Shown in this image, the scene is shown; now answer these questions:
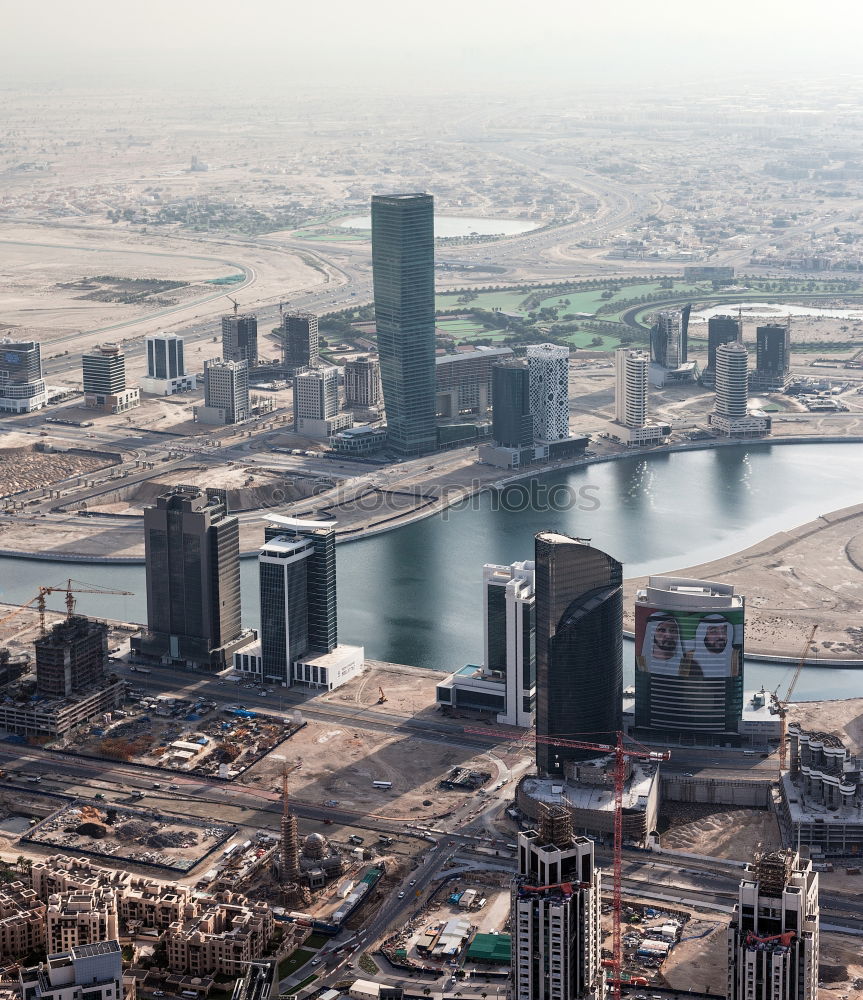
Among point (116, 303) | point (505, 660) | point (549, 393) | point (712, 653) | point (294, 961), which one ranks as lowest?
point (294, 961)

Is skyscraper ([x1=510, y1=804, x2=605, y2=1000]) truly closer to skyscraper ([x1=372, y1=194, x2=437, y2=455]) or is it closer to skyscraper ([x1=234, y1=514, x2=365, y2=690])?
skyscraper ([x1=234, y1=514, x2=365, y2=690])

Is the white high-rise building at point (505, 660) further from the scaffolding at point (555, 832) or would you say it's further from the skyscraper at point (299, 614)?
the scaffolding at point (555, 832)

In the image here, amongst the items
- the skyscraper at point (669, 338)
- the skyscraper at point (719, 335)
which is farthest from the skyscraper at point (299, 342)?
the skyscraper at point (719, 335)

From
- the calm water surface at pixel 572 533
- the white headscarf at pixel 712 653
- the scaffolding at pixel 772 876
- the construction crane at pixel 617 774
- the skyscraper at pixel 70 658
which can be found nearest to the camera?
the scaffolding at pixel 772 876

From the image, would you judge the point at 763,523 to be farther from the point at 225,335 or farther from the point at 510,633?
the point at 225,335

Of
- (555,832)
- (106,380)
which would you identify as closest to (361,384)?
(106,380)

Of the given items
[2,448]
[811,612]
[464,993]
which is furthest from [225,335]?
[464,993]

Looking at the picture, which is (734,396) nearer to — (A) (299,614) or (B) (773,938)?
(A) (299,614)

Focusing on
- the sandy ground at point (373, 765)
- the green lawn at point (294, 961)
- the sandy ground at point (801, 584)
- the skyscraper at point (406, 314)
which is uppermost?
the skyscraper at point (406, 314)
